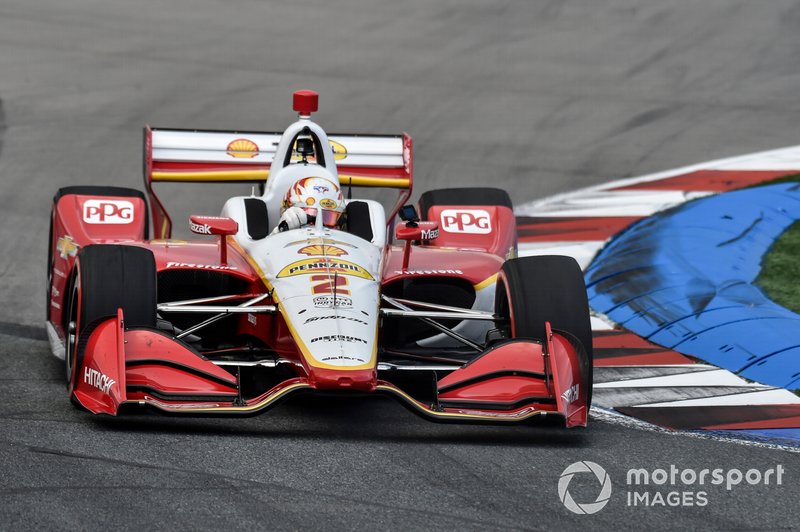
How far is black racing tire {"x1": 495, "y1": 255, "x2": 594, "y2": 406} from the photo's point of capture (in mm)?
8406

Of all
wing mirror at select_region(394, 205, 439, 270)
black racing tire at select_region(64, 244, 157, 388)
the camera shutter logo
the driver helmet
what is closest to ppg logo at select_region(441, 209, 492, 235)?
wing mirror at select_region(394, 205, 439, 270)

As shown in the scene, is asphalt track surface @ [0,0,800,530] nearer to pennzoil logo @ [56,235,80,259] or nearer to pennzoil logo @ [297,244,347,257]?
pennzoil logo @ [56,235,80,259]

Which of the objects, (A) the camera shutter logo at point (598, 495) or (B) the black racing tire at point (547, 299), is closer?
(A) the camera shutter logo at point (598, 495)

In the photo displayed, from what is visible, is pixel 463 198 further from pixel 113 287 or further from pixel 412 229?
pixel 113 287

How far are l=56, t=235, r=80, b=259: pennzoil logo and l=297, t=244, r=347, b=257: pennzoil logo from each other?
75.4 inches

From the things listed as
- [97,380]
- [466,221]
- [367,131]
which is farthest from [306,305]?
[367,131]

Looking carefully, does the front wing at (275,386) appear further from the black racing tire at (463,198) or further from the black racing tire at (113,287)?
the black racing tire at (463,198)

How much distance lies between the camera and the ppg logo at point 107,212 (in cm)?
1021

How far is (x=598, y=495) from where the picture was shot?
6.85 metres

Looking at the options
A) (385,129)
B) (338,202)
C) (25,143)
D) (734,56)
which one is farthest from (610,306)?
(734,56)

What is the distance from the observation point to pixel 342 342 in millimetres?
7723

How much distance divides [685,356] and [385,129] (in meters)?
7.41

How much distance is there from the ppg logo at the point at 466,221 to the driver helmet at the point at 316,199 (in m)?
1.41

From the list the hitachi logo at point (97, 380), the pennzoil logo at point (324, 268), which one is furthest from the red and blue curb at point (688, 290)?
the hitachi logo at point (97, 380)
